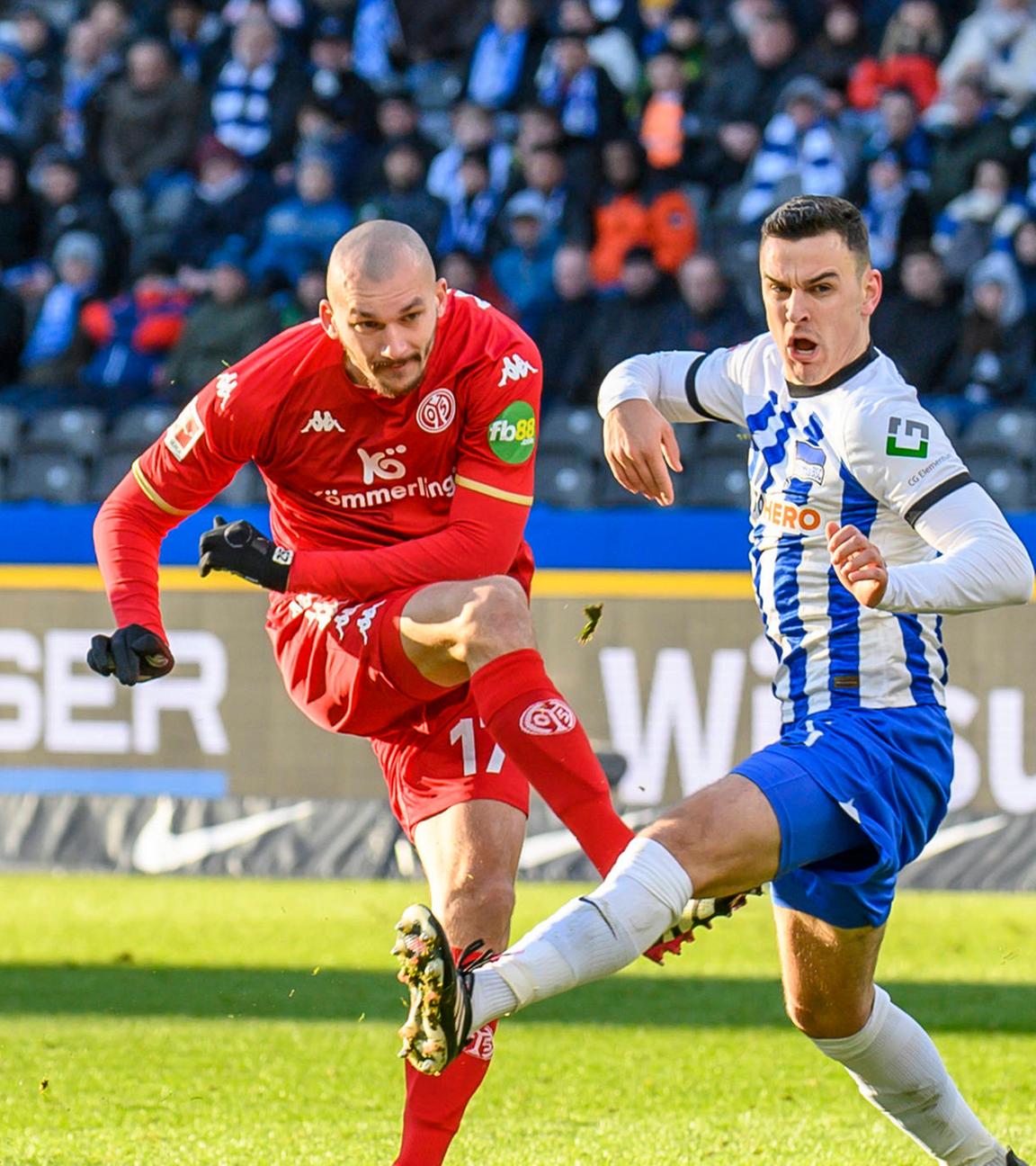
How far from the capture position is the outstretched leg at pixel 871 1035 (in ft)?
14.0

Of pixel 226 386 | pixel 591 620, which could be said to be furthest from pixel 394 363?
pixel 591 620

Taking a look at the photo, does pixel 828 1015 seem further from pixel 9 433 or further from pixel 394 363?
pixel 9 433

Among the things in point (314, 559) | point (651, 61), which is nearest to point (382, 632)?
point (314, 559)

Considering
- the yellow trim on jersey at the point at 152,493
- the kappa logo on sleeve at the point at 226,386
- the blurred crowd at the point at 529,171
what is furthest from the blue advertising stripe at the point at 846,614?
the blurred crowd at the point at 529,171

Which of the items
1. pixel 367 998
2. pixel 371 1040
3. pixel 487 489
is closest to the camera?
pixel 487 489

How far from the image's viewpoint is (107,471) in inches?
464

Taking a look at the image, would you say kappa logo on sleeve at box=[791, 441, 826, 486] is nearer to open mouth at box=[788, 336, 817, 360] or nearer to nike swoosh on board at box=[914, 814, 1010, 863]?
open mouth at box=[788, 336, 817, 360]

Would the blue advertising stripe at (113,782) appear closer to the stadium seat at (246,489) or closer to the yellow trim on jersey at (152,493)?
the stadium seat at (246,489)

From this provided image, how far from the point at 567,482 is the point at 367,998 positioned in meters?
4.38

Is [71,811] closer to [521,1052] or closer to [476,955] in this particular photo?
[521,1052]

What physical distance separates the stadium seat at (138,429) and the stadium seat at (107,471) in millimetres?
50

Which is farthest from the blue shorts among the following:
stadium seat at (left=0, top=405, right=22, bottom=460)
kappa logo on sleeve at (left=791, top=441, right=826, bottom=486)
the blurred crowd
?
stadium seat at (left=0, top=405, right=22, bottom=460)

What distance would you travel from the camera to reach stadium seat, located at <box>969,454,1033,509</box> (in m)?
10.4

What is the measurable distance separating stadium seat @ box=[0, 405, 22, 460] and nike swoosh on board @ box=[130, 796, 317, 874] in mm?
3406
